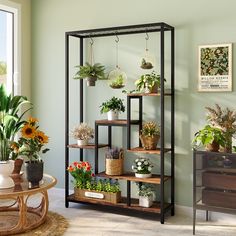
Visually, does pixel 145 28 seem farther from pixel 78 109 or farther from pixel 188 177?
pixel 188 177

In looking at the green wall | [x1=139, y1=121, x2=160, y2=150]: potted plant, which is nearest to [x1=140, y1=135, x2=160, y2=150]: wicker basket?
[x1=139, y1=121, x2=160, y2=150]: potted plant

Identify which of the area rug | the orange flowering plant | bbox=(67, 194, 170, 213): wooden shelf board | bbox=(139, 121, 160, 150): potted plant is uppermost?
bbox=(139, 121, 160, 150): potted plant

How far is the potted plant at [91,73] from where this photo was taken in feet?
13.9

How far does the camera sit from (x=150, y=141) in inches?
154

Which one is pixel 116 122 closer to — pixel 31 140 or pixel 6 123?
pixel 31 140

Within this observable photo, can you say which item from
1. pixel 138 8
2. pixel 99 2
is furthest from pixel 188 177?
pixel 99 2

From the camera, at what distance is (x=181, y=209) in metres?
4.05

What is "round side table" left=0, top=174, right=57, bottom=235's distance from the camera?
10.7 ft

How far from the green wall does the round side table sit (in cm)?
99

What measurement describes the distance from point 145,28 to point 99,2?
73 centimetres

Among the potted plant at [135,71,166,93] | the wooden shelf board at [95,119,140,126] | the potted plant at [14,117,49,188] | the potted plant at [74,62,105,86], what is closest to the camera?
the potted plant at [14,117,49,188]

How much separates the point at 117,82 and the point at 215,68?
102 centimetres

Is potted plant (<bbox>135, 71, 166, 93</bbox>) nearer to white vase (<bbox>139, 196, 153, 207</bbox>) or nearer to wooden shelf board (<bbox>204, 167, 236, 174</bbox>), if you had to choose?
wooden shelf board (<bbox>204, 167, 236, 174</bbox>)

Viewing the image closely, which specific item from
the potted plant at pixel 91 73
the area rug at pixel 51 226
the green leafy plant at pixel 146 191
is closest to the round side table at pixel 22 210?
the area rug at pixel 51 226
